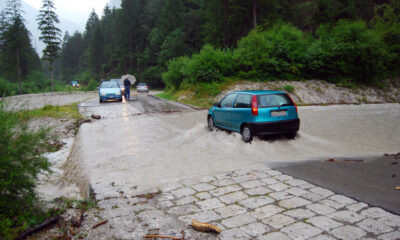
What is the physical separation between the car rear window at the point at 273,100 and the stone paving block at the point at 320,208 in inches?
179

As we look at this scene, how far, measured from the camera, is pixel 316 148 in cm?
823

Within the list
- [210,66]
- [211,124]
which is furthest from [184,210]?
[210,66]

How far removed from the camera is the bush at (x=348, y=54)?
75.3 feet

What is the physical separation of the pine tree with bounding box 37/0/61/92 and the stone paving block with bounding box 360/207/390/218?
2350 inches

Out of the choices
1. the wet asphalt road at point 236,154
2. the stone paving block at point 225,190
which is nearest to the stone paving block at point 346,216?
the wet asphalt road at point 236,154

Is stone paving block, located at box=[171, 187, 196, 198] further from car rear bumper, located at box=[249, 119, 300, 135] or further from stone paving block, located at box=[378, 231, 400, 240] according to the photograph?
car rear bumper, located at box=[249, 119, 300, 135]

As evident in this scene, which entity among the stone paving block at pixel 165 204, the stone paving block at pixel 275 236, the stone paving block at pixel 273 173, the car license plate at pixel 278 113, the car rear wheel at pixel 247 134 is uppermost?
the car license plate at pixel 278 113

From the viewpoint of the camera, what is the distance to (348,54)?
23.0 m

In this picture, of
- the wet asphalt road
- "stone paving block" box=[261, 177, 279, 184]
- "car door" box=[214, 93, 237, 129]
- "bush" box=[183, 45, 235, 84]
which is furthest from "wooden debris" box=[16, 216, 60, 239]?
"bush" box=[183, 45, 235, 84]

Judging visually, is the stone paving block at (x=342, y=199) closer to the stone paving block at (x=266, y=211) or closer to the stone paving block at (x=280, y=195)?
the stone paving block at (x=280, y=195)

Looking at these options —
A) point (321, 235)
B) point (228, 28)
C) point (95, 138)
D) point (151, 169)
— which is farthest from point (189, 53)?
point (321, 235)

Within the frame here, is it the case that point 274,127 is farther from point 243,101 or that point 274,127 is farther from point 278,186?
point 278,186

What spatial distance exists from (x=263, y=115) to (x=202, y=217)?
16.3ft

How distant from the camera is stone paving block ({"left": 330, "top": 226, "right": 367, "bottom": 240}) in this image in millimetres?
3381
